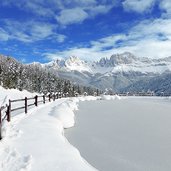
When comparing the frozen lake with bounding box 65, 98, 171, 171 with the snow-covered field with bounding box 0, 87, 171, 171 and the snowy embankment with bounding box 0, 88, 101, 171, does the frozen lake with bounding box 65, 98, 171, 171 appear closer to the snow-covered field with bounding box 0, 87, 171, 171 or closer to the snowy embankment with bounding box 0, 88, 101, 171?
the snow-covered field with bounding box 0, 87, 171, 171

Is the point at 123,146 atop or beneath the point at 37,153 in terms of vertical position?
beneath

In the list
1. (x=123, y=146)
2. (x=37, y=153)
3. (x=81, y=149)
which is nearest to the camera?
(x=37, y=153)

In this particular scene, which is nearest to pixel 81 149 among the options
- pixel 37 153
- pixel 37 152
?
pixel 37 152

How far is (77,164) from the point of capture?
10898 mm

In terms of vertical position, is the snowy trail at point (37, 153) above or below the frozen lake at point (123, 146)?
above

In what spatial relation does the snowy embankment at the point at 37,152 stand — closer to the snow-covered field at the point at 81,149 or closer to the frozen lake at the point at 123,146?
the snow-covered field at the point at 81,149

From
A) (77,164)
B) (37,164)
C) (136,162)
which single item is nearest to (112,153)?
(136,162)

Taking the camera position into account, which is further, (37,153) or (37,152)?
(37,152)

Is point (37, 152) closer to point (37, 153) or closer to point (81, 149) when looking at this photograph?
point (37, 153)

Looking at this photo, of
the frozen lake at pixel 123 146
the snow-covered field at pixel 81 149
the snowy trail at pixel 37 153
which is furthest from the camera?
the frozen lake at pixel 123 146

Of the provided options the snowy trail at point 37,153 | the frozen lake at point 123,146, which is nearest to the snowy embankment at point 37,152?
the snowy trail at point 37,153

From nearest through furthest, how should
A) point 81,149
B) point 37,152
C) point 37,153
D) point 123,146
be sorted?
1. point 37,153
2. point 37,152
3. point 81,149
4. point 123,146

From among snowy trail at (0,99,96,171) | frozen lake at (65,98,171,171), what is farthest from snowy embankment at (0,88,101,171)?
frozen lake at (65,98,171,171)

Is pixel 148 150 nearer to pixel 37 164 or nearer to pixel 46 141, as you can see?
pixel 46 141
